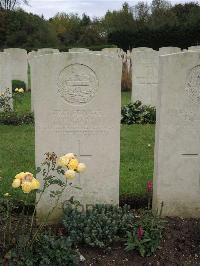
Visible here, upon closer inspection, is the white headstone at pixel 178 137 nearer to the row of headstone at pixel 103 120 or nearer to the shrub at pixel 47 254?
the row of headstone at pixel 103 120

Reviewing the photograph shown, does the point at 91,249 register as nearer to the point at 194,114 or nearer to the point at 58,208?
the point at 58,208

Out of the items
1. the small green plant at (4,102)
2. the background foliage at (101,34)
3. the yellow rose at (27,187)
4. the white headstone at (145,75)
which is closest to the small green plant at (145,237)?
the yellow rose at (27,187)

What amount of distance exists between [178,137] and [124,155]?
2476mm

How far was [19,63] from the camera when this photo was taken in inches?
643

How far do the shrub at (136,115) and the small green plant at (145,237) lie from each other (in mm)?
5633

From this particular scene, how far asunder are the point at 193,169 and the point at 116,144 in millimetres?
839

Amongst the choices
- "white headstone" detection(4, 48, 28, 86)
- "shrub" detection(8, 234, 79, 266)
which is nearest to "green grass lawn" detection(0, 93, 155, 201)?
"shrub" detection(8, 234, 79, 266)

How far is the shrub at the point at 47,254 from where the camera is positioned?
3.49 meters

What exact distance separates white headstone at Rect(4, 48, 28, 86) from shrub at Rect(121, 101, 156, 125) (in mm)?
7332

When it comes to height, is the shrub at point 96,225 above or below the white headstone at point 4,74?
below

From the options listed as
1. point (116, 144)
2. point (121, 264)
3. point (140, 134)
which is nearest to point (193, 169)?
point (116, 144)

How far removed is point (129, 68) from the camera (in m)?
15.3

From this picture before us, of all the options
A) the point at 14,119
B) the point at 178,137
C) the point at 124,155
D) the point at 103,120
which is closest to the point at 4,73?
the point at 14,119

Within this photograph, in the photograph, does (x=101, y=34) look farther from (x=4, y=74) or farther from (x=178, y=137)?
(x=178, y=137)
